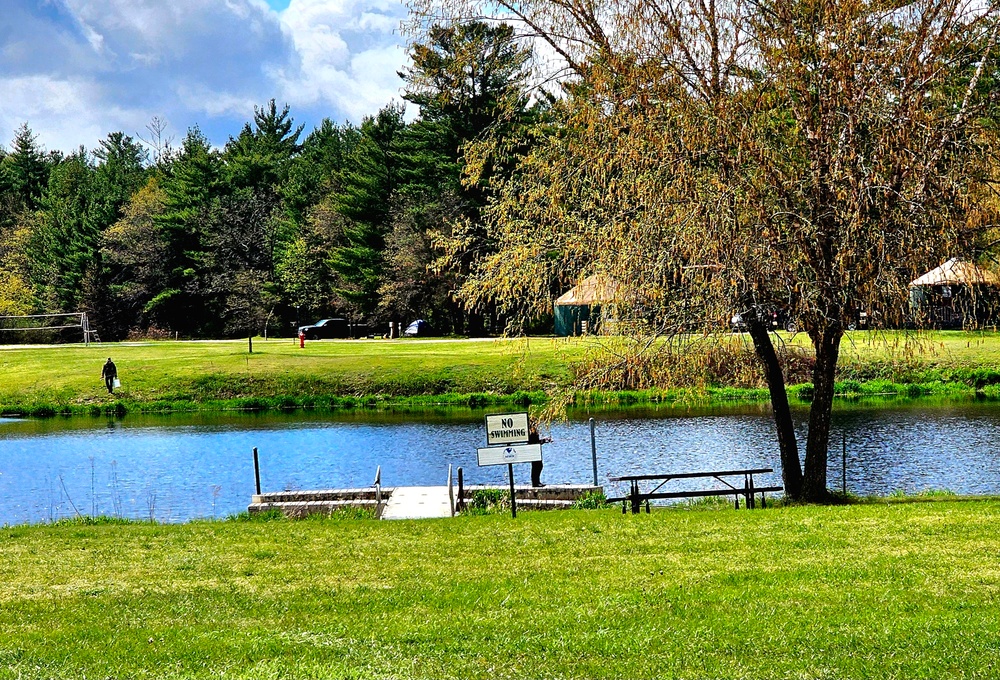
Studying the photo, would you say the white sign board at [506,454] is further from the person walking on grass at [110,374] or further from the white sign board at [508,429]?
the person walking on grass at [110,374]

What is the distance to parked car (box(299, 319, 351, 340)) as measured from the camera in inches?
2815

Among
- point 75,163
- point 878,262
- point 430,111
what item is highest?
point 75,163

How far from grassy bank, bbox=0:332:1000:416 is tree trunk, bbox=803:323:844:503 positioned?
21.6m

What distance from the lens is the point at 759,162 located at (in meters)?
15.3

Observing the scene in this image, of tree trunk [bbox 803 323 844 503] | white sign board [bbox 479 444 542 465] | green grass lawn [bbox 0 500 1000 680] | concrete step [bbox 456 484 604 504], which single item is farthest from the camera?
concrete step [bbox 456 484 604 504]

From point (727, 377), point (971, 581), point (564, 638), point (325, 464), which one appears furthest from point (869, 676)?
point (325, 464)

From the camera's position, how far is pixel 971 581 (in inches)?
404

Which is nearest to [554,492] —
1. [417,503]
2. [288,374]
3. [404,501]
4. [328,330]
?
[417,503]

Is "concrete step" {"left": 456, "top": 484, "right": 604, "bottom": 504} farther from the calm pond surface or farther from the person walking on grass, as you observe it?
the person walking on grass

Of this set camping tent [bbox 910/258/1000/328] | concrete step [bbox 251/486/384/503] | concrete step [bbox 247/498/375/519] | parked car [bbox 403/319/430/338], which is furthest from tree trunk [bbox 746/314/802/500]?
parked car [bbox 403/319/430/338]

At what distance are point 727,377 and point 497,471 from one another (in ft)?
28.3

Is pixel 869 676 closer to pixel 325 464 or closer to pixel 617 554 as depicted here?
pixel 617 554

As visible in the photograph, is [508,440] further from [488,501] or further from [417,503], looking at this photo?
[417,503]

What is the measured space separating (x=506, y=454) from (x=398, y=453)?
15.0m
